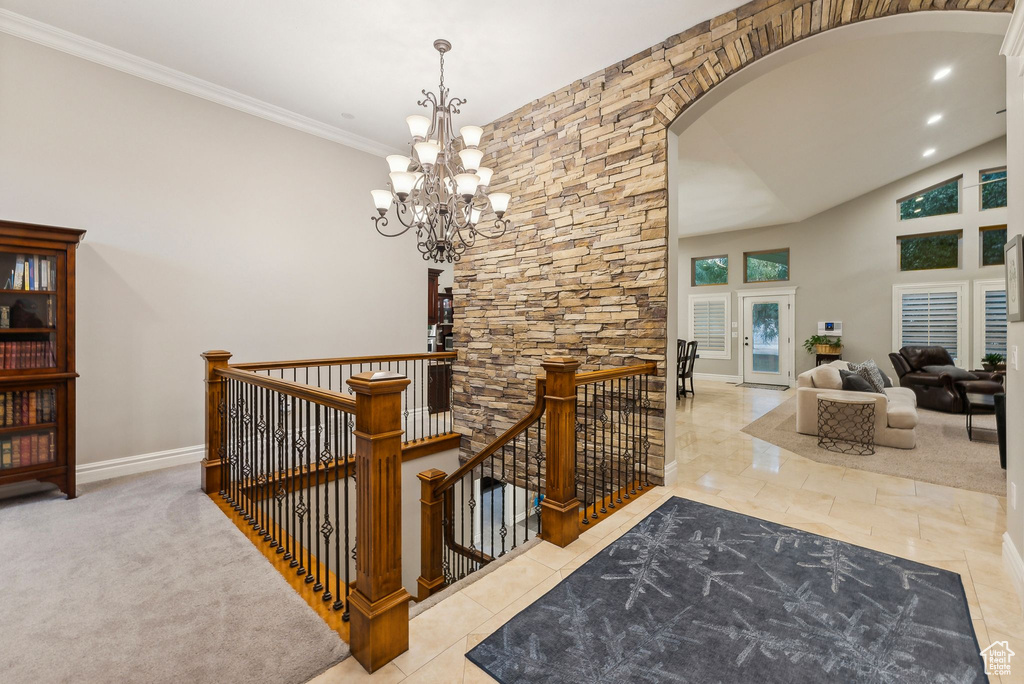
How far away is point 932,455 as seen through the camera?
14.2 feet

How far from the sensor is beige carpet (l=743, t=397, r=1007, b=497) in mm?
3703

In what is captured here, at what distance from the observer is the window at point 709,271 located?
10.2 metres

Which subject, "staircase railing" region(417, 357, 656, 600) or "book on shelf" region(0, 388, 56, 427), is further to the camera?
"book on shelf" region(0, 388, 56, 427)

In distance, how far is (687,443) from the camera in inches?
193

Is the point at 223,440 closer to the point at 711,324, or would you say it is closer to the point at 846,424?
the point at 846,424

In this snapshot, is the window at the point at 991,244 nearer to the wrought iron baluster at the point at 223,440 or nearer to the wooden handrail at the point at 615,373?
the wooden handrail at the point at 615,373

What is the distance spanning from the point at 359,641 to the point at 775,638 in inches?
67.0

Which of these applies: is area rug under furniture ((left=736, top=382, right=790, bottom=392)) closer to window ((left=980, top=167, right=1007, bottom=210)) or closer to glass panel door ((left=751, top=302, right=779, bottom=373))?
glass panel door ((left=751, top=302, right=779, bottom=373))

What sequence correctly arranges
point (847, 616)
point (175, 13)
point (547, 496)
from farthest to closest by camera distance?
point (175, 13) → point (547, 496) → point (847, 616)

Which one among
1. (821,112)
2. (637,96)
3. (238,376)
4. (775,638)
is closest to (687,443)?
(775,638)

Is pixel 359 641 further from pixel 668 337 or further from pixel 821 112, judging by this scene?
pixel 821 112

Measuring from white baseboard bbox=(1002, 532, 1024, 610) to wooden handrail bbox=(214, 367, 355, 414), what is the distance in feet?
10.2

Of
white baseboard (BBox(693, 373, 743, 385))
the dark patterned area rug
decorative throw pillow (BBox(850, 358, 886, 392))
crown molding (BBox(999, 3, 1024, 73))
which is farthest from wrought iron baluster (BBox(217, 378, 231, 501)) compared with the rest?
white baseboard (BBox(693, 373, 743, 385))

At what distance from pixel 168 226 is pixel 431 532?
140 inches
